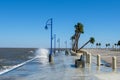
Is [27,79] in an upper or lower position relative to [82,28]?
lower

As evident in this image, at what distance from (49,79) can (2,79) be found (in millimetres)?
2819

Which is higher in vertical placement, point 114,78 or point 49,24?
point 49,24

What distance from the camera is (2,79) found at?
1934cm

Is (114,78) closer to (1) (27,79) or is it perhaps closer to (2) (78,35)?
(1) (27,79)

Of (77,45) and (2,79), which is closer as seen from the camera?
(2,79)

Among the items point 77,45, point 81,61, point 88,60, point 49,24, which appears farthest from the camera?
point 77,45

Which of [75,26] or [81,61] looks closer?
[81,61]

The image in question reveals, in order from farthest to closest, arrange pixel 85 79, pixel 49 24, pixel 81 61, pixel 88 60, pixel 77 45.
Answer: pixel 77 45
pixel 49 24
pixel 88 60
pixel 81 61
pixel 85 79

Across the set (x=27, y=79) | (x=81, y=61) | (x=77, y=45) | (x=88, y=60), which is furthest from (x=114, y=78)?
(x=77, y=45)

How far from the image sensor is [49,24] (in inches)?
1665

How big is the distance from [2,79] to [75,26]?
8175 cm

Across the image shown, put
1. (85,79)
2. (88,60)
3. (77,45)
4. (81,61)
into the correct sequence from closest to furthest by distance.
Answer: (85,79) < (81,61) < (88,60) < (77,45)

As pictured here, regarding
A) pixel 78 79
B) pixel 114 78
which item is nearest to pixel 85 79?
pixel 78 79

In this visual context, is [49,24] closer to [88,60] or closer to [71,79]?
[88,60]
